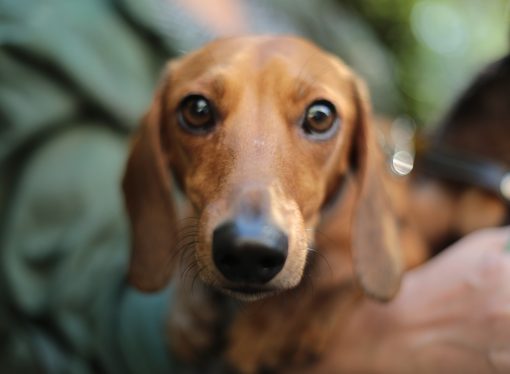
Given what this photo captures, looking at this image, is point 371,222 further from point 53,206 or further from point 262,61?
point 53,206

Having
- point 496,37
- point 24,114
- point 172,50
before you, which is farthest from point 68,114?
point 496,37

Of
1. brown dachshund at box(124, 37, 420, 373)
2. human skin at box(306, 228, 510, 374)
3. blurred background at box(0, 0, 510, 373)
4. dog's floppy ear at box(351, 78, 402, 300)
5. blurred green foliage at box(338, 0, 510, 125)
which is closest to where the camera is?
brown dachshund at box(124, 37, 420, 373)

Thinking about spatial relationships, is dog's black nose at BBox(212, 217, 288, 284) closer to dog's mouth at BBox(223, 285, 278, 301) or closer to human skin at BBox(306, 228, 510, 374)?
dog's mouth at BBox(223, 285, 278, 301)

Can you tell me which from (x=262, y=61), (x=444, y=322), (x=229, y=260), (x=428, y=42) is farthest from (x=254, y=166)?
(x=428, y=42)

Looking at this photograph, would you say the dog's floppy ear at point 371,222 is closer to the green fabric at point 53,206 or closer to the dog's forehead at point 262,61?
the dog's forehead at point 262,61

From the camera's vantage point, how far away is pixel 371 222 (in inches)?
71.7

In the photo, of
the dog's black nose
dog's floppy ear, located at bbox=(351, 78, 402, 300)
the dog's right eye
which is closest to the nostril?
the dog's black nose

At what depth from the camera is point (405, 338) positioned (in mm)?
1728

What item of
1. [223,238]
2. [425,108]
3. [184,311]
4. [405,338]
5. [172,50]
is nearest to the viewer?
[223,238]

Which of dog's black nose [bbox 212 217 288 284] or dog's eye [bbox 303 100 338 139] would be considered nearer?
dog's black nose [bbox 212 217 288 284]

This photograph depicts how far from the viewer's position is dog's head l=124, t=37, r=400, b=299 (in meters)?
1.33

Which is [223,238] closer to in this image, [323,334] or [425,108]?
[323,334]

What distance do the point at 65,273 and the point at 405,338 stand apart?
1.08 metres

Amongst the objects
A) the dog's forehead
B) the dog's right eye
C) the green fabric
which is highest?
the dog's forehead
